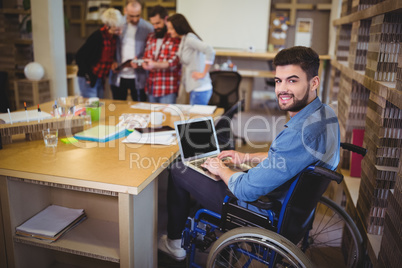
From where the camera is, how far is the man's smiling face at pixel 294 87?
1.42 m

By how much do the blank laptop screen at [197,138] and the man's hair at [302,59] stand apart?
61 centimetres

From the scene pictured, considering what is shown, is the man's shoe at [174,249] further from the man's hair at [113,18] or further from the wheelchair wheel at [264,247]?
the man's hair at [113,18]

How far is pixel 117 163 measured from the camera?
5.36 feet

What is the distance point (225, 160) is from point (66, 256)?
999 mm

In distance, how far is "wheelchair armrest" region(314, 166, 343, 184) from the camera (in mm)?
1210

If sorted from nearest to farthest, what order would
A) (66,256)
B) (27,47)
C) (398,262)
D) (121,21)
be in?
(398,262) → (66,256) → (121,21) → (27,47)

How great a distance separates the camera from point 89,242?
161cm

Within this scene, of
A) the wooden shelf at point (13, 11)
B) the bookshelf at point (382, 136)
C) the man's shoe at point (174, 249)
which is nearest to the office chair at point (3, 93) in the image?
the wooden shelf at point (13, 11)

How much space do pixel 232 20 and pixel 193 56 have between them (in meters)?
3.71

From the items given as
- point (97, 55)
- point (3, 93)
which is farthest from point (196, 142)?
point (3, 93)

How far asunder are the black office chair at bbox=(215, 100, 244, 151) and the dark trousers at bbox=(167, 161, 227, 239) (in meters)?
0.74

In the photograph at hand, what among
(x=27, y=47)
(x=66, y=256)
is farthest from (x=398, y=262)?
(x=27, y=47)

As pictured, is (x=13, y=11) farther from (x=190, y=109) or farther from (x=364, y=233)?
(x=364, y=233)

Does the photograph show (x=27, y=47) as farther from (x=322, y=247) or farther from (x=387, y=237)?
(x=387, y=237)
